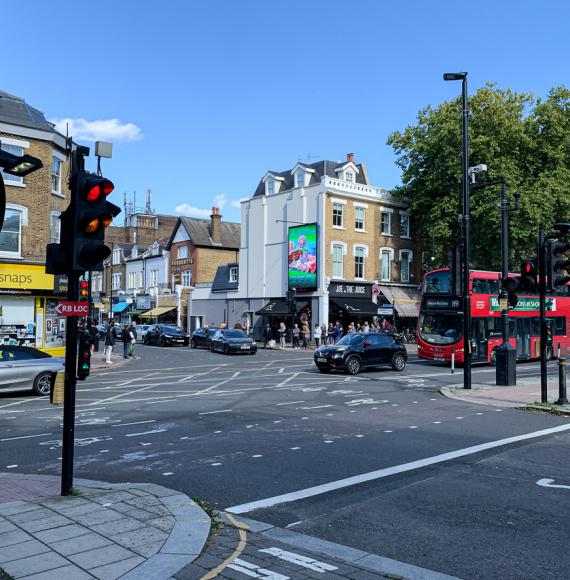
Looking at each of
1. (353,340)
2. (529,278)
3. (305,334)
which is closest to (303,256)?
(305,334)

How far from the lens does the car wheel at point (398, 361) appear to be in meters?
23.6

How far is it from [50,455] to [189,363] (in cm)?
1926

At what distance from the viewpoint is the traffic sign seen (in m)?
6.39

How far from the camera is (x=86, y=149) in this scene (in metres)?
6.99

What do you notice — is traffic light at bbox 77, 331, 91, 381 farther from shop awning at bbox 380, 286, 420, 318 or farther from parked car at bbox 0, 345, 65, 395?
shop awning at bbox 380, 286, 420, 318

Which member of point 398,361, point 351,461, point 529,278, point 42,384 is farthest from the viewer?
point 398,361

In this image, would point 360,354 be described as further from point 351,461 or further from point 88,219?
point 88,219

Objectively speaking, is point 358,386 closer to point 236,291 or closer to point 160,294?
point 236,291

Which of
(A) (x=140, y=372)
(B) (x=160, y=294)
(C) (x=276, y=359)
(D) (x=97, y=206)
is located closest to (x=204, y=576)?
(D) (x=97, y=206)

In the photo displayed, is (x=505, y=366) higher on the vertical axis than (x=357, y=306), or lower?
lower

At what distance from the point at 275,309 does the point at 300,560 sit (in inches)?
1528

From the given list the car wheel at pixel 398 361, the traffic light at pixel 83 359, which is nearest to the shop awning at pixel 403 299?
the car wheel at pixel 398 361

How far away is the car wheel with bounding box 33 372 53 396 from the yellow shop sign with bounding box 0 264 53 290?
9.58 metres

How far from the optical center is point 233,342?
33438mm
